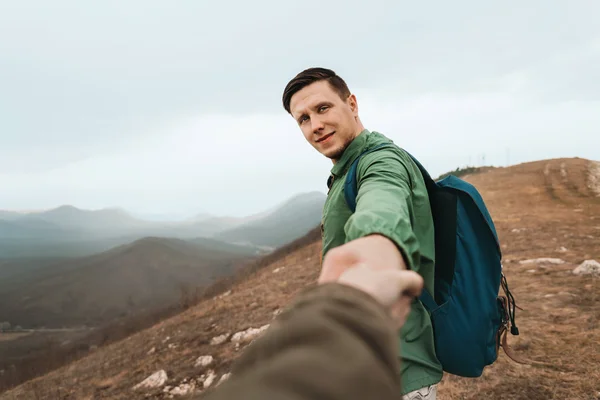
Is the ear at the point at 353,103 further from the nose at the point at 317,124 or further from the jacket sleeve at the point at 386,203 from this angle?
the jacket sleeve at the point at 386,203

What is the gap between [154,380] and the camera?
6.76 metres

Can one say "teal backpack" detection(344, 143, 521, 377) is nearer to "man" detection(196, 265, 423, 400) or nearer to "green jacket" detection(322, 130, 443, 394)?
"green jacket" detection(322, 130, 443, 394)

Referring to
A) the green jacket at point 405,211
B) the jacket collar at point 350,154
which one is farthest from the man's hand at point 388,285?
the jacket collar at point 350,154

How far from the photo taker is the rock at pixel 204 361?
686cm

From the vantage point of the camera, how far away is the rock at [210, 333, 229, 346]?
26.4ft

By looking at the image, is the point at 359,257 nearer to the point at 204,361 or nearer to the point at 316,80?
the point at 316,80

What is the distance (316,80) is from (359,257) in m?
1.63

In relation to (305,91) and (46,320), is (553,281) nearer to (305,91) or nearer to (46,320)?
(305,91)

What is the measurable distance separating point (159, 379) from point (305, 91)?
7.10 metres

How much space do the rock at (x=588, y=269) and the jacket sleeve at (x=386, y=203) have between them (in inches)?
327

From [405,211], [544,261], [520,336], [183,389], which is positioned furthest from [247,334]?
[544,261]

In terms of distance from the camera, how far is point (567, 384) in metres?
3.99

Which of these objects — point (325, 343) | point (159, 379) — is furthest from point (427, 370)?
point (159, 379)

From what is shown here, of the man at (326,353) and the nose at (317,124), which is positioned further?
the nose at (317,124)
